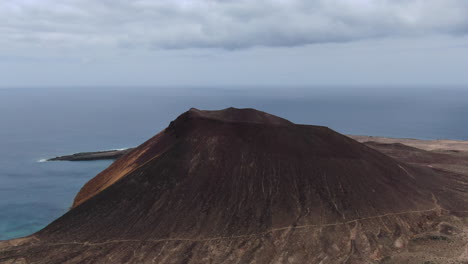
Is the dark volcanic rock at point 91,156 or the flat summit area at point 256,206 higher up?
the flat summit area at point 256,206

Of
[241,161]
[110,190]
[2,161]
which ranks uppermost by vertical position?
[241,161]

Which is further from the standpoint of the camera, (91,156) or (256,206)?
(91,156)

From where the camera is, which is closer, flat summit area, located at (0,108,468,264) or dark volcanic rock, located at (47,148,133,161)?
flat summit area, located at (0,108,468,264)

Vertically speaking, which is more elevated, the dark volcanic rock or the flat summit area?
the flat summit area

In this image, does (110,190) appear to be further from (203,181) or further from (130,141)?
(130,141)

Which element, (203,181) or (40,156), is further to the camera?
(40,156)

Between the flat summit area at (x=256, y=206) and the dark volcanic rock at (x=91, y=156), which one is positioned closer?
the flat summit area at (x=256, y=206)

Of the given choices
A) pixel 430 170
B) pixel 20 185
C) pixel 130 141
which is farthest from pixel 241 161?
pixel 130 141

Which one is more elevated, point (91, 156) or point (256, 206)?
point (256, 206)
